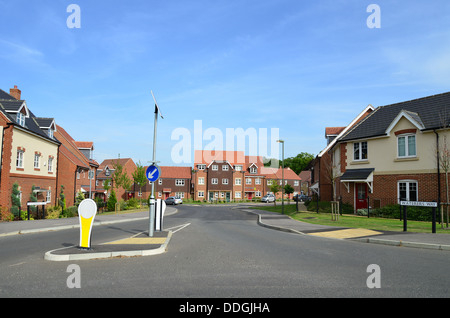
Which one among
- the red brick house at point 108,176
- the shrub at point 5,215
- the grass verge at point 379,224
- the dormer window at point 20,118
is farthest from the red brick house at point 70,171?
the grass verge at point 379,224

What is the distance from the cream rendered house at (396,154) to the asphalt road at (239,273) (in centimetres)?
1413

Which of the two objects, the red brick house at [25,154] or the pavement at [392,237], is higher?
the red brick house at [25,154]

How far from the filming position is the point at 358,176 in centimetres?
2566

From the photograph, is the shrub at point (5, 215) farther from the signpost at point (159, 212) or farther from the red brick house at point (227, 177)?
the red brick house at point (227, 177)

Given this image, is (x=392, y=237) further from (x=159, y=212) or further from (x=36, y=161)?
(x=36, y=161)

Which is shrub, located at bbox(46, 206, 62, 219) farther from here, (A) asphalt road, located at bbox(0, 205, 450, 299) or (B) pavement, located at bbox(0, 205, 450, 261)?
(A) asphalt road, located at bbox(0, 205, 450, 299)

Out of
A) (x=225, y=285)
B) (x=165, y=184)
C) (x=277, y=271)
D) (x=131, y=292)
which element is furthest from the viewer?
(x=165, y=184)

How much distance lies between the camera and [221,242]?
11992 mm

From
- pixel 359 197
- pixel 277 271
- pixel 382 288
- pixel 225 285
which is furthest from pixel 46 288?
pixel 359 197

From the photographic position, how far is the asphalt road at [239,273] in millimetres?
5707

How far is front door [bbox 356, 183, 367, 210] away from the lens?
2602 cm

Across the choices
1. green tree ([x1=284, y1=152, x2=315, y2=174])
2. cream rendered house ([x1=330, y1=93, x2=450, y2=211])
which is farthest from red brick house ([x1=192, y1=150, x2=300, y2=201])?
cream rendered house ([x1=330, y1=93, x2=450, y2=211])
